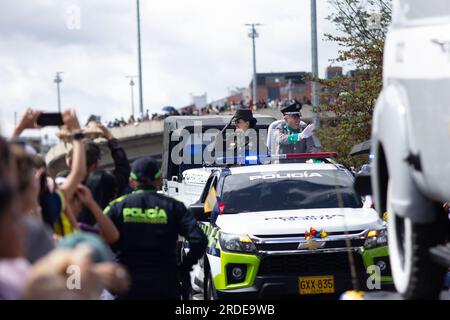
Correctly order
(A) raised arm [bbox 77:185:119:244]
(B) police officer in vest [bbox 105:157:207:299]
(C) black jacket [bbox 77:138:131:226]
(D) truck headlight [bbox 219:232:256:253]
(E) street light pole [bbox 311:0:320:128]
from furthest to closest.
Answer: (E) street light pole [bbox 311:0:320:128]
(D) truck headlight [bbox 219:232:256:253]
(C) black jacket [bbox 77:138:131:226]
(B) police officer in vest [bbox 105:157:207:299]
(A) raised arm [bbox 77:185:119:244]

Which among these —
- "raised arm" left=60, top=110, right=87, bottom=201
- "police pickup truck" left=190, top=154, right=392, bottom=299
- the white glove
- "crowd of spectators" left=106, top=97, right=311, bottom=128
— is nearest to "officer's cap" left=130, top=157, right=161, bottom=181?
"raised arm" left=60, top=110, right=87, bottom=201

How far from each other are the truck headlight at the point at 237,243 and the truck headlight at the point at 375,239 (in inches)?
44.9

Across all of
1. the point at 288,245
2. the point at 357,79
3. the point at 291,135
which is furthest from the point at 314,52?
the point at 288,245

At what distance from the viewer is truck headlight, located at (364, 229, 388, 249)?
40.5ft

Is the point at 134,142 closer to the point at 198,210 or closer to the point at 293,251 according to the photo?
the point at 198,210

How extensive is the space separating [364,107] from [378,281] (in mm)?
13392

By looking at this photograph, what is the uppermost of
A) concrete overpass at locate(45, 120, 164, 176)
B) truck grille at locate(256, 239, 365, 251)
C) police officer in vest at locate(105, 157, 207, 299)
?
police officer in vest at locate(105, 157, 207, 299)

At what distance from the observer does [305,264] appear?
12.2 meters

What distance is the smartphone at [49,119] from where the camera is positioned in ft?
23.7

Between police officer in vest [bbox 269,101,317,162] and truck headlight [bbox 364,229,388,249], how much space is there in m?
3.97

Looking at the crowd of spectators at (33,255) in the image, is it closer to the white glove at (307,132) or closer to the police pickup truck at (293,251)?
the police pickup truck at (293,251)

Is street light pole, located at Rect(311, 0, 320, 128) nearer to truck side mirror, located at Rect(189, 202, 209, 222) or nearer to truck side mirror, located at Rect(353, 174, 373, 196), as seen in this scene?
truck side mirror, located at Rect(189, 202, 209, 222)

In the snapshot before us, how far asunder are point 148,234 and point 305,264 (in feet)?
12.6

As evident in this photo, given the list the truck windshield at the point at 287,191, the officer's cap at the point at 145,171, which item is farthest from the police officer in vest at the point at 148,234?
the truck windshield at the point at 287,191
